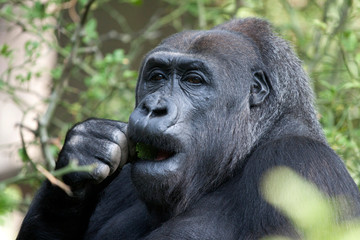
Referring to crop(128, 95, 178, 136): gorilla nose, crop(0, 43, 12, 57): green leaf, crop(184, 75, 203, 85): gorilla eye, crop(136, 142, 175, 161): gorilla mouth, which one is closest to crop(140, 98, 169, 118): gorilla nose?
crop(128, 95, 178, 136): gorilla nose

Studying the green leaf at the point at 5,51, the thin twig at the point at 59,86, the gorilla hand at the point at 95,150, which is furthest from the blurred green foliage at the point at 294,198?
the green leaf at the point at 5,51

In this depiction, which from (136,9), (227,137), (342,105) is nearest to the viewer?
(227,137)

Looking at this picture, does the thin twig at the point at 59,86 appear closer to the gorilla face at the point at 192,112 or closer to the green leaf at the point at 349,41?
the gorilla face at the point at 192,112

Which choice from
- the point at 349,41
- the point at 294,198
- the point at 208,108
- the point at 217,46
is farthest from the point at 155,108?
the point at 349,41

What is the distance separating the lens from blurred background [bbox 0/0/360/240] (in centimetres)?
621

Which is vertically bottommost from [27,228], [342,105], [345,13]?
[27,228]

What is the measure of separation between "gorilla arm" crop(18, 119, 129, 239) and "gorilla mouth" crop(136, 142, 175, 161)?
0.30 meters

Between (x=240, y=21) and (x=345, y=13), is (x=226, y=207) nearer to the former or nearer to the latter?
(x=240, y=21)

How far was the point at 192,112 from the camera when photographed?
446 centimetres

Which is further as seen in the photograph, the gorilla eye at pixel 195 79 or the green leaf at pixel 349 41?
the green leaf at pixel 349 41

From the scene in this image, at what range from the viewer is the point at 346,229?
3854 millimetres

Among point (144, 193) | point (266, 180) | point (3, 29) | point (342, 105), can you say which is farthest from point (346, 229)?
point (3, 29)

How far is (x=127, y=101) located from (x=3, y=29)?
3588 mm

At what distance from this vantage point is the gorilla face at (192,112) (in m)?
4.23
